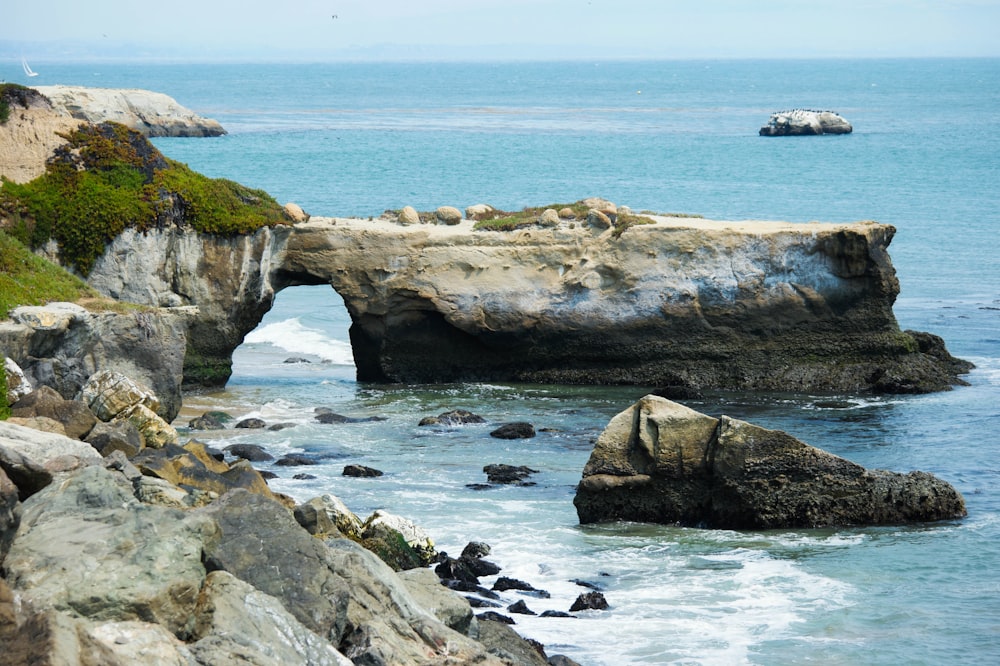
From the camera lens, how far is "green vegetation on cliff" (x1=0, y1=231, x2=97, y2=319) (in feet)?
89.9

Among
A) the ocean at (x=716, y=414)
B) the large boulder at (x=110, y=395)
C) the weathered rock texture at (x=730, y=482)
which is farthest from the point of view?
the large boulder at (x=110, y=395)

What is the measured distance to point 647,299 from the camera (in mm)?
36438

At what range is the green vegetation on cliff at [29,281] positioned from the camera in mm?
27406

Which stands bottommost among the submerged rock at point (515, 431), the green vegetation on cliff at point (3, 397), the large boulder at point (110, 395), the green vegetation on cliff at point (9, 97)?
the submerged rock at point (515, 431)

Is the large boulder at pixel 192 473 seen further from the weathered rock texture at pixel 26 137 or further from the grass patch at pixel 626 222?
the grass patch at pixel 626 222

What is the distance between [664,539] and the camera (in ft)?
76.9

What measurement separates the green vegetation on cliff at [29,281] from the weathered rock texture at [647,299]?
26.3ft

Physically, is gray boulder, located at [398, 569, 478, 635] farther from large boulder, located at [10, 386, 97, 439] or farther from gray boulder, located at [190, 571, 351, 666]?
large boulder, located at [10, 386, 97, 439]

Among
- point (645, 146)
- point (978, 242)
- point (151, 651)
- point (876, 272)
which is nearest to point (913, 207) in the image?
→ point (978, 242)

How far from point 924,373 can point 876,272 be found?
3021mm

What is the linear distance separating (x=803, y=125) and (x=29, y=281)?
4212 inches

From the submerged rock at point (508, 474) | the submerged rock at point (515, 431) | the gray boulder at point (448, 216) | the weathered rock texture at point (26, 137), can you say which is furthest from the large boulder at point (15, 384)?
the gray boulder at point (448, 216)

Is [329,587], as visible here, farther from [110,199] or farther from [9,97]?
[9,97]

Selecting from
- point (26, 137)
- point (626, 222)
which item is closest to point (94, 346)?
point (26, 137)
